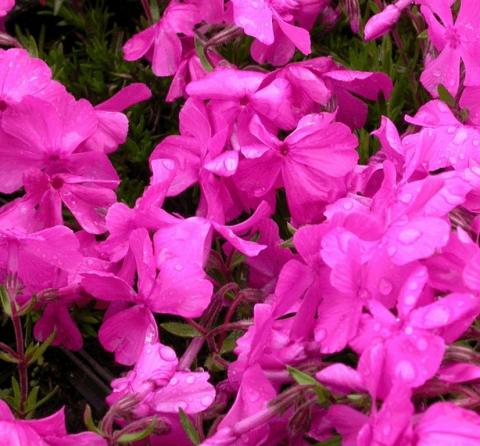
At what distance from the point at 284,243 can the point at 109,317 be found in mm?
234

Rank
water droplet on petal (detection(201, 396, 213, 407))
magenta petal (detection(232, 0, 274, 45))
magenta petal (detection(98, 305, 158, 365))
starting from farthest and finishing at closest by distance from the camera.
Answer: magenta petal (detection(232, 0, 274, 45)) → magenta petal (detection(98, 305, 158, 365)) → water droplet on petal (detection(201, 396, 213, 407))

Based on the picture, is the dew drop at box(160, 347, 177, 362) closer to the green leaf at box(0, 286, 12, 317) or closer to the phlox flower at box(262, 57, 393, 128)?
the green leaf at box(0, 286, 12, 317)

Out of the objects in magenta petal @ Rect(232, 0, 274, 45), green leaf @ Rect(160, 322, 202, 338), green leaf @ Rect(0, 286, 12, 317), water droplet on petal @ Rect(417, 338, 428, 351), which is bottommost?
green leaf @ Rect(160, 322, 202, 338)

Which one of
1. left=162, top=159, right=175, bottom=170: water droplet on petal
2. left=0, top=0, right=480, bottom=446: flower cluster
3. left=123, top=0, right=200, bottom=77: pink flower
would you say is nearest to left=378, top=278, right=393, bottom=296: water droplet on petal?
left=0, top=0, right=480, bottom=446: flower cluster

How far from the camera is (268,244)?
41.3 inches

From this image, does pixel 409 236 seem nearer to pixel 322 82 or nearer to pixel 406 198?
pixel 406 198

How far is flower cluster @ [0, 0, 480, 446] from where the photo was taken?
76cm

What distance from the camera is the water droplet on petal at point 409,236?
773 mm

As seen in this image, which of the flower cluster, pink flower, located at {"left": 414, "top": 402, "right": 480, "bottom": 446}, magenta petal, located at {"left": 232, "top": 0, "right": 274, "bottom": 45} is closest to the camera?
pink flower, located at {"left": 414, "top": 402, "right": 480, "bottom": 446}

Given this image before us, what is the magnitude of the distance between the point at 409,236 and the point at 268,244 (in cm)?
30

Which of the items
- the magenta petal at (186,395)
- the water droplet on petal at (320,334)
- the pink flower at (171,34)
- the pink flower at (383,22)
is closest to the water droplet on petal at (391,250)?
the water droplet on petal at (320,334)

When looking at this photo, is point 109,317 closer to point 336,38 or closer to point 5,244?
point 5,244

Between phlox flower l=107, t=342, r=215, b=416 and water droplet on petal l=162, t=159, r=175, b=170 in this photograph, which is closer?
phlox flower l=107, t=342, r=215, b=416

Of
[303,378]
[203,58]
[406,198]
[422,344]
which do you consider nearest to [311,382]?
[303,378]
